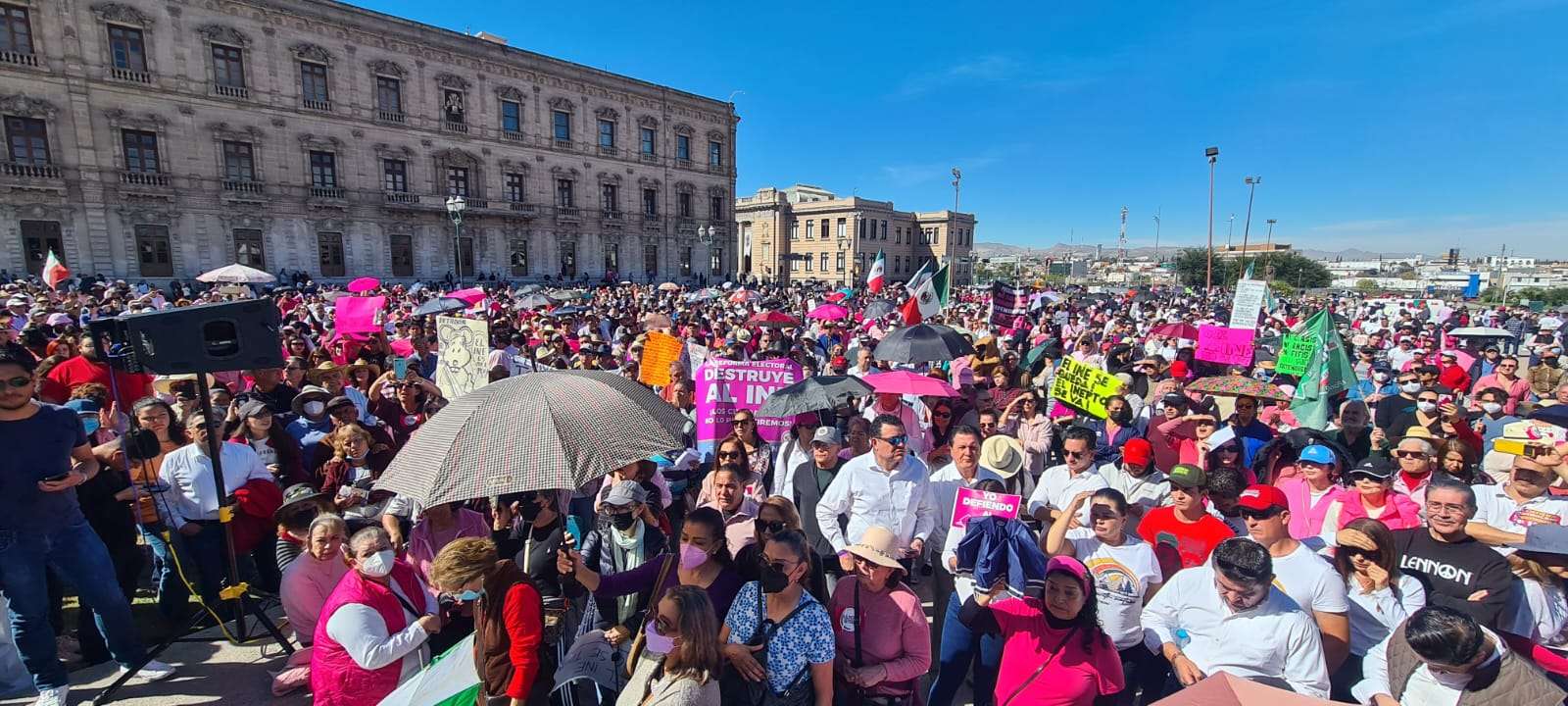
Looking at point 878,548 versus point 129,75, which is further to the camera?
point 129,75

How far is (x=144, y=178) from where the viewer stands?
86.4 feet

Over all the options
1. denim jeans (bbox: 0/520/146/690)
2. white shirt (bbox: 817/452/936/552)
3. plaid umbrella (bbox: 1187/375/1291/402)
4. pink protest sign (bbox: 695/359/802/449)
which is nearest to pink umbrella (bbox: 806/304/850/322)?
pink protest sign (bbox: 695/359/802/449)

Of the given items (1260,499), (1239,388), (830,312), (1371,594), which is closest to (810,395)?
(1260,499)

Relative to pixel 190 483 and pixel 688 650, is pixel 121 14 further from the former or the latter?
pixel 688 650

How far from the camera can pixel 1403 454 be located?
450cm

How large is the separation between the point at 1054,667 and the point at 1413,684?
125 cm

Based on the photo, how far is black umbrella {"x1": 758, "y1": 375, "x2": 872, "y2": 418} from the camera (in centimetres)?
522

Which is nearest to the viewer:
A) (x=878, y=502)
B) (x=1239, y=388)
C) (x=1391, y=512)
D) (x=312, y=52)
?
(x=1391, y=512)

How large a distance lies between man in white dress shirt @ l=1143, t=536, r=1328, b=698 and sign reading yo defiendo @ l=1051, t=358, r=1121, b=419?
A: 343 cm

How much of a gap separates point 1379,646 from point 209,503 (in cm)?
634

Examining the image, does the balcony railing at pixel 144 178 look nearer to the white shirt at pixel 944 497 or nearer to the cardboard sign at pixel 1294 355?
the white shirt at pixel 944 497

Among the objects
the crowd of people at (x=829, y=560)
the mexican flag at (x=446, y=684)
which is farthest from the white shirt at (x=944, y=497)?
the mexican flag at (x=446, y=684)

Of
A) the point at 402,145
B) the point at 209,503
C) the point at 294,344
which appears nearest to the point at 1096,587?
the point at 209,503

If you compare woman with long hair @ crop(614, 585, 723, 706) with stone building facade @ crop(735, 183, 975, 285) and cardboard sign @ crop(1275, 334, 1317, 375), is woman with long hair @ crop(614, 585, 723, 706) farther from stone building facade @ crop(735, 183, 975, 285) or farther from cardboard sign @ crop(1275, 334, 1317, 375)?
stone building facade @ crop(735, 183, 975, 285)
